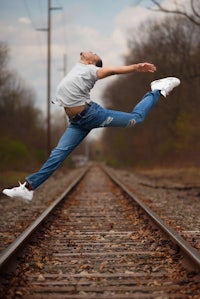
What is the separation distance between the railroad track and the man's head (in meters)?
2.21

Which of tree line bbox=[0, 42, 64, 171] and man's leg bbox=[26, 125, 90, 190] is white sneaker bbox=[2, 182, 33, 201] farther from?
tree line bbox=[0, 42, 64, 171]

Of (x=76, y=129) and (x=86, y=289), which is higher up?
(x=76, y=129)

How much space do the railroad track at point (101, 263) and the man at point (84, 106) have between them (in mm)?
991

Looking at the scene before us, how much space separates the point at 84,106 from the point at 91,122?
23cm

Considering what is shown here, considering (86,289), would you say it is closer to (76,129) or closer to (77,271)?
(77,271)

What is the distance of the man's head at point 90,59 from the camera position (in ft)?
18.7

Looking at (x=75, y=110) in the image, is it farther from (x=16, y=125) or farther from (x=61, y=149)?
(x=16, y=125)

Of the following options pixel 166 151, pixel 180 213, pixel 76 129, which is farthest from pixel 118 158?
pixel 76 129

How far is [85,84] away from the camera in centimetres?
554

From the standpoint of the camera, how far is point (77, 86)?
5539 millimetres

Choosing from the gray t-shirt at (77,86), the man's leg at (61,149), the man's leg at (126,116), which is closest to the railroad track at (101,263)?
the man's leg at (61,149)

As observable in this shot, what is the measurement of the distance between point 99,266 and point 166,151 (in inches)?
1639

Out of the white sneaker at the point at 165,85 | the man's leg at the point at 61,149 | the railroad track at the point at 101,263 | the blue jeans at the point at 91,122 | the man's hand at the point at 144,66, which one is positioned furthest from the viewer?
the white sneaker at the point at 165,85

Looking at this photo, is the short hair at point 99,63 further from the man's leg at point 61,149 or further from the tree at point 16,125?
the tree at point 16,125
